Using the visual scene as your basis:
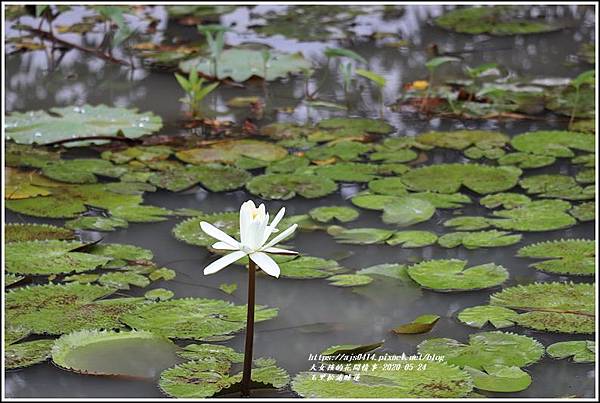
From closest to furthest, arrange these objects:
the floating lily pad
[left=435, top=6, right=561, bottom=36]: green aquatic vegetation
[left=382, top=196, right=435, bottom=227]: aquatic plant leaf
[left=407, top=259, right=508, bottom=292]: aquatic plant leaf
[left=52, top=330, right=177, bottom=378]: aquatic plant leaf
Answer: [left=52, top=330, right=177, bottom=378]: aquatic plant leaf
[left=407, top=259, right=508, bottom=292]: aquatic plant leaf
[left=382, top=196, right=435, bottom=227]: aquatic plant leaf
the floating lily pad
[left=435, top=6, right=561, bottom=36]: green aquatic vegetation

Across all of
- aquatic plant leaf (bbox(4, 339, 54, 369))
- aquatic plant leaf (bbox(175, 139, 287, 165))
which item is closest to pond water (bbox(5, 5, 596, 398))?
aquatic plant leaf (bbox(4, 339, 54, 369))

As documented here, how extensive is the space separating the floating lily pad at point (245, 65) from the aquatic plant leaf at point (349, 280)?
193 cm

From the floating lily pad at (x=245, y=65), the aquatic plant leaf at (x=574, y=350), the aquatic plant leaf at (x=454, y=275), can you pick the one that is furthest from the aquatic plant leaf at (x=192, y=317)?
the floating lily pad at (x=245, y=65)

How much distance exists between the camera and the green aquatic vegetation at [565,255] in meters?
2.55

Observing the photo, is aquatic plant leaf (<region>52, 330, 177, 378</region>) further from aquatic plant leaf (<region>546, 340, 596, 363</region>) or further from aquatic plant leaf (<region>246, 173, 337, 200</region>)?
aquatic plant leaf (<region>246, 173, 337, 200</region>)

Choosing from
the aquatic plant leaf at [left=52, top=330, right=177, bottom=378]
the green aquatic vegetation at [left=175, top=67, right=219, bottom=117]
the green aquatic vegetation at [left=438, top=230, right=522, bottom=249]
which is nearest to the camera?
the aquatic plant leaf at [left=52, top=330, right=177, bottom=378]

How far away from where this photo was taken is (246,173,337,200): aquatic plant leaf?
3.08 metres

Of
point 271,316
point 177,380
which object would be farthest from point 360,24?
point 177,380

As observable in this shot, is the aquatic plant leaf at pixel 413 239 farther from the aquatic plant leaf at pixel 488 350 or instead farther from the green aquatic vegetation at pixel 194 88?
the green aquatic vegetation at pixel 194 88

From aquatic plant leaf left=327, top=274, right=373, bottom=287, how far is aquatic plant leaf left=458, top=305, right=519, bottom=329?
28cm

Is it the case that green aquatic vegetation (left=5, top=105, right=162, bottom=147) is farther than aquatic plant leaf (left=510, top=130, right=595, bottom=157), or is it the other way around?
green aquatic vegetation (left=5, top=105, right=162, bottom=147)

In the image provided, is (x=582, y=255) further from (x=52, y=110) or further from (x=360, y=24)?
(x=360, y=24)

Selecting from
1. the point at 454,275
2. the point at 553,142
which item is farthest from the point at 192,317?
the point at 553,142

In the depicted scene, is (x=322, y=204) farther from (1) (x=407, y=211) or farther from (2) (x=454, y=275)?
(2) (x=454, y=275)
